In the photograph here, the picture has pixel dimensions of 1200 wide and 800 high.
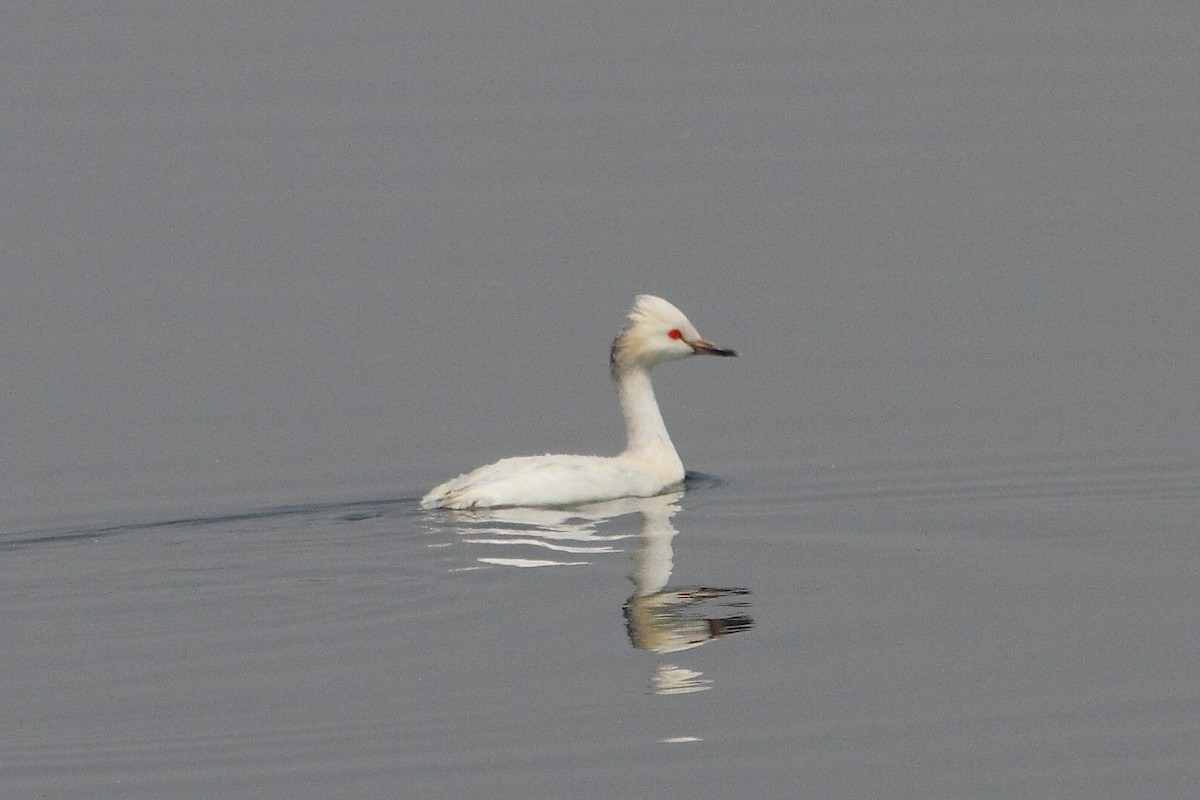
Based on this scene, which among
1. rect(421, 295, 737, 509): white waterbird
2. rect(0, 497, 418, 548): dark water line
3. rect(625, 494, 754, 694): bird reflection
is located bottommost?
rect(625, 494, 754, 694): bird reflection

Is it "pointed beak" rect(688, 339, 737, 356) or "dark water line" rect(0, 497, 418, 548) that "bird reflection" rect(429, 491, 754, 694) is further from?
"pointed beak" rect(688, 339, 737, 356)

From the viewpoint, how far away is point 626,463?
15148mm

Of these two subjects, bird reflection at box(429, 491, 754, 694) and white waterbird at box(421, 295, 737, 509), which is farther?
white waterbird at box(421, 295, 737, 509)

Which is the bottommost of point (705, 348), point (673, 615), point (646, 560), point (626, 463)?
point (673, 615)

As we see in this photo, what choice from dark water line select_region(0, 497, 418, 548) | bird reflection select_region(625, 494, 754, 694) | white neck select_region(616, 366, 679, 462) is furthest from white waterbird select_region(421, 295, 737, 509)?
bird reflection select_region(625, 494, 754, 694)

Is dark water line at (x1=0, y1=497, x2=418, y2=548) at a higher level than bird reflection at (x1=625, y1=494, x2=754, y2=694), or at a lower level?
higher

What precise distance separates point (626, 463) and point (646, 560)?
257 centimetres

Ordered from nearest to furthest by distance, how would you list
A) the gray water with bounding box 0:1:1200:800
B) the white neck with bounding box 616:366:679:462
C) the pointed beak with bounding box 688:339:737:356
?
1. the gray water with bounding box 0:1:1200:800
2. the white neck with bounding box 616:366:679:462
3. the pointed beak with bounding box 688:339:737:356

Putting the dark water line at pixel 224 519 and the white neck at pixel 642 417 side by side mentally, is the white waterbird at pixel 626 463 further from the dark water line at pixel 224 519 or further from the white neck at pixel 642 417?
Result: the dark water line at pixel 224 519

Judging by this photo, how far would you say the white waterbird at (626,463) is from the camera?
14156 mm

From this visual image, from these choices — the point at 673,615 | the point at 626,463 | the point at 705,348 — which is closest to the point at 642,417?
the point at 705,348

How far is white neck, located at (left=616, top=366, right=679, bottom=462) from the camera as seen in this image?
1560 centimetres

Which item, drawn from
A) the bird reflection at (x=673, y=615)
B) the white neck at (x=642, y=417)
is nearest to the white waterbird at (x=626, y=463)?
the white neck at (x=642, y=417)

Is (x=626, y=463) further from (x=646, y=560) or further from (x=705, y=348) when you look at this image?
(x=646, y=560)
